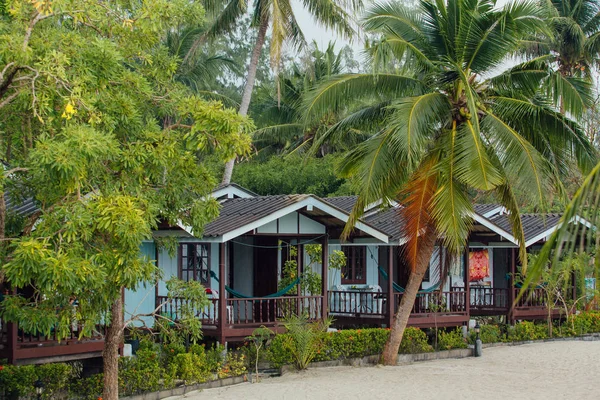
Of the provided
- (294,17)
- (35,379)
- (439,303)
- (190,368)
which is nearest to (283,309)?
(190,368)

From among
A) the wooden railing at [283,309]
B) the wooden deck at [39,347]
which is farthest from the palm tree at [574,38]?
the wooden deck at [39,347]

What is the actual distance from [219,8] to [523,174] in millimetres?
13115

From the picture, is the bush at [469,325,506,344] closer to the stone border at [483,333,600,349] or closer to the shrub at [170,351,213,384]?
the stone border at [483,333,600,349]

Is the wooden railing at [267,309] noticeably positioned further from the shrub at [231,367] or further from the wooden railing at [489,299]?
the wooden railing at [489,299]

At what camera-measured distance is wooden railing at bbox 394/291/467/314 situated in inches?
811

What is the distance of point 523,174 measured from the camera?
51.7 feet

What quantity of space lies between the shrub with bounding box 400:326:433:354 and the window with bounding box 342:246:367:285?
11.7 feet

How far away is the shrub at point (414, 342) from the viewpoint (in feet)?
63.2

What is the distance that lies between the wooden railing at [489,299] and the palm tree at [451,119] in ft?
20.6

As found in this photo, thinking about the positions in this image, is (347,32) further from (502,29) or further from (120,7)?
(120,7)

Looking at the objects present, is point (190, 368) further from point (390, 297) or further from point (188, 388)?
point (390, 297)

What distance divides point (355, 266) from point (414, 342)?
4.05 meters

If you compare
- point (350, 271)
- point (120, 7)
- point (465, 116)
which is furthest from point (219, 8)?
point (120, 7)

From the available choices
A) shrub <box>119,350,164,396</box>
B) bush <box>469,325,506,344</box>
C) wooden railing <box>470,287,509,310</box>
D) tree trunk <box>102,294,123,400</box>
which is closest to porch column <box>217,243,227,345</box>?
shrub <box>119,350,164,396</box>
